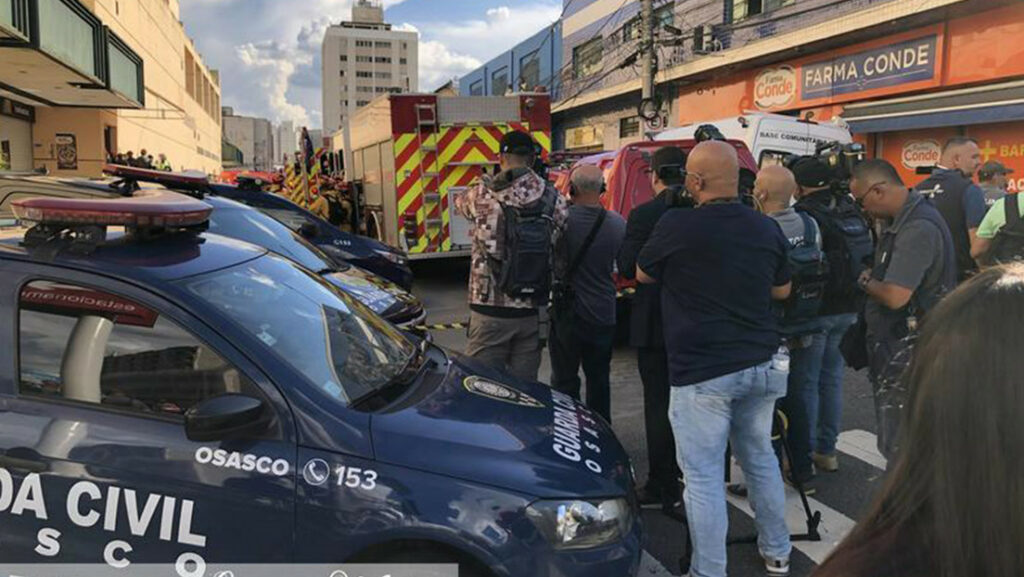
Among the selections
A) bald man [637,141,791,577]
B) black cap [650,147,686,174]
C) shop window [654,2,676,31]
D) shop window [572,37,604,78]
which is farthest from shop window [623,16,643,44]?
bald man [637,141,791,577]

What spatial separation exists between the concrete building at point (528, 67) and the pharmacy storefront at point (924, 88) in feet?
45.4

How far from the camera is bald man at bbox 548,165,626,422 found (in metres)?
4.23

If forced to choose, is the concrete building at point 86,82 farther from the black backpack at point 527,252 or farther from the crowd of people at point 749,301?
the crowd of people at point 749,301

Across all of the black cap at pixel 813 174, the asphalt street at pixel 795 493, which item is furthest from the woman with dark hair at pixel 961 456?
the black cap at pixel 813 174

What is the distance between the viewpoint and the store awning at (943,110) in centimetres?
1192

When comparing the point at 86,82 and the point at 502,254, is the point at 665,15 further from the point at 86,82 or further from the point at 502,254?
the point at 502,254

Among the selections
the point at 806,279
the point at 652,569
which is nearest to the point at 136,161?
the point at 806,279

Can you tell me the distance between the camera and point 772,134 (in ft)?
Answer: 29.0

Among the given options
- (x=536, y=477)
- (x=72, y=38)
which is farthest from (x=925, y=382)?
(x=72, y=38)

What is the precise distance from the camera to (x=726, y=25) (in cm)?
1867

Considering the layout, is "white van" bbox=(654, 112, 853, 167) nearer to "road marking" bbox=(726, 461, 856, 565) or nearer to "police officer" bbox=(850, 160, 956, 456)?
"police officer" bbox=(850, 160, 956, 456)

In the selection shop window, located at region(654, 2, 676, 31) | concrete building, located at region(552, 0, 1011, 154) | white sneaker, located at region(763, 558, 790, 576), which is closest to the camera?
white sneaker, located at region(763, 558, 790, 576)

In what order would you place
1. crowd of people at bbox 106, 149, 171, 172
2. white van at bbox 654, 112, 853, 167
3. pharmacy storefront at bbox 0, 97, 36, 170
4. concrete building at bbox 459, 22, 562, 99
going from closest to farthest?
white van at bbox 654, 112, 853, 167, crowd of people at bbox 106, 149, 171, 172, pharmacy storefront at bbox 0, 97, 36, 170, concrete building at bbox 459, 22, 562, 99

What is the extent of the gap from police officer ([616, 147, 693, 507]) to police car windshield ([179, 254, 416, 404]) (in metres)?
1.23
